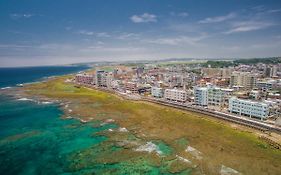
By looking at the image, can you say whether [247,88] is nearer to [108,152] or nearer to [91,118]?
[91,118]

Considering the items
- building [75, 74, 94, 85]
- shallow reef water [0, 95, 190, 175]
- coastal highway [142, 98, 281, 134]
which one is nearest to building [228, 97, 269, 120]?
coastal highway [142, 98, 281, 134]

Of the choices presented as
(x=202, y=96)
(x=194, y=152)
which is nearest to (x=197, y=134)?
(x=194, y=152)

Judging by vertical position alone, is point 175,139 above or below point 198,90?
below

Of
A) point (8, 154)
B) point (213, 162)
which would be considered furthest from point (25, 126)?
point (213, 162)

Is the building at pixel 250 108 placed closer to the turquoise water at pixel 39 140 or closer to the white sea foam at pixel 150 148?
the white sea foam at pixel 150 148

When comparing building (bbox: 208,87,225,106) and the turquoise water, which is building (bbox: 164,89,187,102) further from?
the turquoise water
